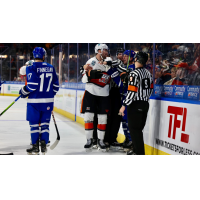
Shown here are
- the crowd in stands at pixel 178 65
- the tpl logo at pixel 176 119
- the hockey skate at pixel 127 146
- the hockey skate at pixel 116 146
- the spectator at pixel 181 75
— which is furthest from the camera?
the hockey skate at pixel 116 146

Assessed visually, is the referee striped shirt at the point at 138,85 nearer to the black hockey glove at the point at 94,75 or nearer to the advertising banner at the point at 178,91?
the advertising banner at the point at 178,91

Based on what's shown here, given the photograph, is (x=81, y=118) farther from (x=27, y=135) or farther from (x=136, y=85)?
(x=136, y=85)

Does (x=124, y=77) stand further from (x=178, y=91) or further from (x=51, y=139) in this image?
(x=51, y=139)

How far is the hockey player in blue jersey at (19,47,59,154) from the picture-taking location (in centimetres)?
333

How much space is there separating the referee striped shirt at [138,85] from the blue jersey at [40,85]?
1.00 meters

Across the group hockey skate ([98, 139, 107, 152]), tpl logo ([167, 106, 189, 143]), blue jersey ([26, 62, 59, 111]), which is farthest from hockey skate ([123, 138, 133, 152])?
blue jersey ([26, 62, 59, 111])

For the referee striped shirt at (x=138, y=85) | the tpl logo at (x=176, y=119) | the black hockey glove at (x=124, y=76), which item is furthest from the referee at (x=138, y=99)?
the black hockey glove at (x=124, y=76)

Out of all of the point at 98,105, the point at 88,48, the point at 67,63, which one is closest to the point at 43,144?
the point at 98,105

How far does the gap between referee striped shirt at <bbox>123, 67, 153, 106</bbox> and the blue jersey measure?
1.00 metres

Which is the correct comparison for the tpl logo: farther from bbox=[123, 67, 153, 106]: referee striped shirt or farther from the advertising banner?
bbox=[123, 67, 153, 106]: referee striped shirt

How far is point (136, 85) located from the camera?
2.90 m

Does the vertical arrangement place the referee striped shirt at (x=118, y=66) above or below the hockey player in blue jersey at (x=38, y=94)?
above

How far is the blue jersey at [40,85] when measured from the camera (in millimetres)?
3320

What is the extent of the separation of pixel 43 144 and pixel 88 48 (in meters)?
3.56
